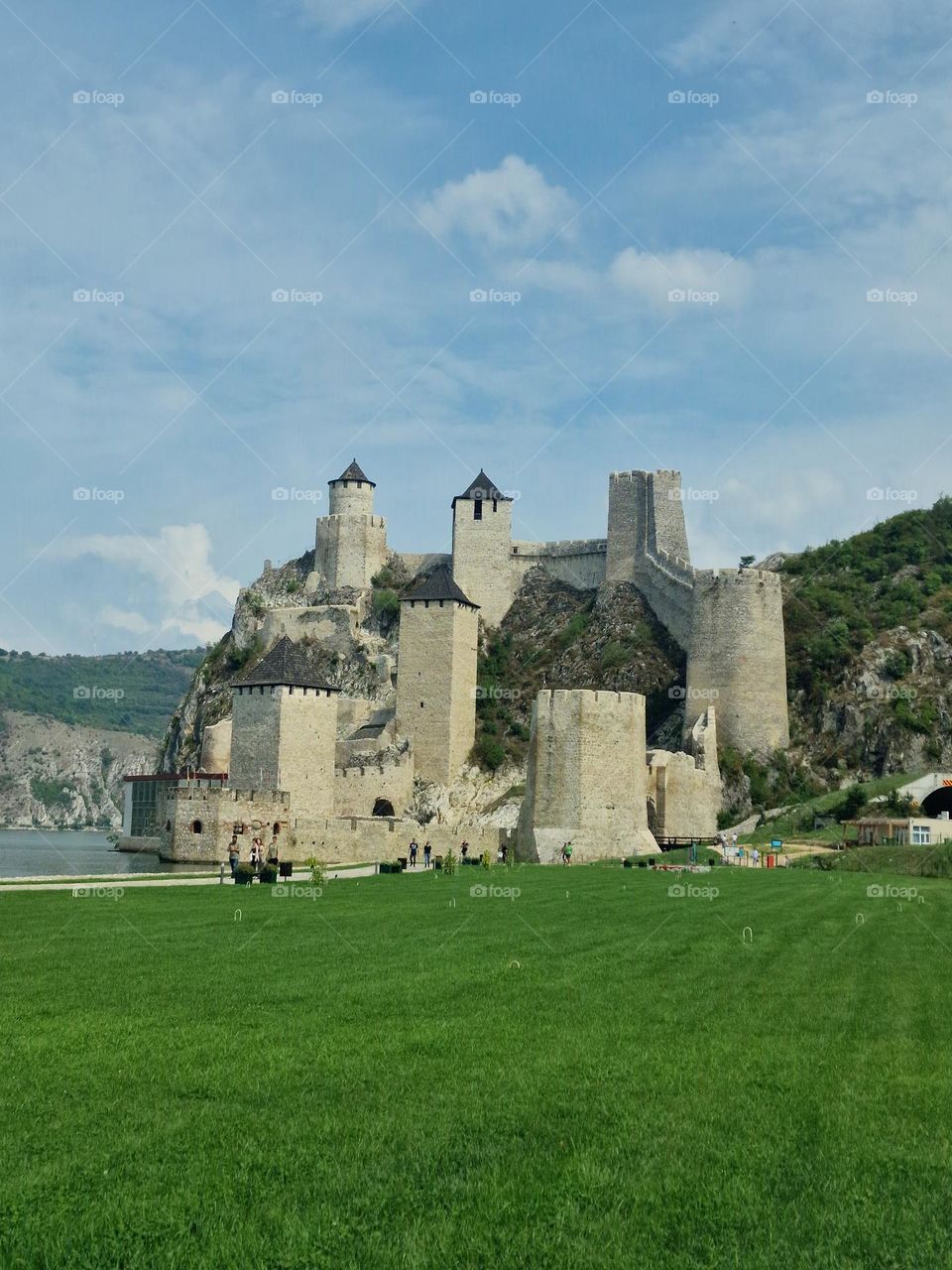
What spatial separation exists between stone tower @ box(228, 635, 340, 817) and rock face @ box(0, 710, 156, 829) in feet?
311

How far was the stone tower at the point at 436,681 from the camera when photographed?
5756 cm

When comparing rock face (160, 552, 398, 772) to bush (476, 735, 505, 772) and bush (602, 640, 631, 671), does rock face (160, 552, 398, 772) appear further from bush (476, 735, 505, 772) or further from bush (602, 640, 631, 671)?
bush (602, 640, 631, 671)

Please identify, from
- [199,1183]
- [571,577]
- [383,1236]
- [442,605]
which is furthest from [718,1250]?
[571,577]

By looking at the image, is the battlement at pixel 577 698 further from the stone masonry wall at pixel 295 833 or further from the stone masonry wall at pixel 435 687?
the stone masonry wall at pixel 435 687

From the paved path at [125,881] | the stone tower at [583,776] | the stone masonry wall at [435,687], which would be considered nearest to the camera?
the paved path at [125,881]

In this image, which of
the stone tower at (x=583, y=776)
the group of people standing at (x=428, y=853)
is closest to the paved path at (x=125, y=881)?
the group of people standing at (x=428, y=853)

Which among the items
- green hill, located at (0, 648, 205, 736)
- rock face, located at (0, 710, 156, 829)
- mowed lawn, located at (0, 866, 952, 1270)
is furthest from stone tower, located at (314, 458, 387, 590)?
green hill, located at (0, 648, 205, 736)

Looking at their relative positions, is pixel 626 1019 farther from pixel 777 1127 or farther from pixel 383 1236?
pixel 383 1236

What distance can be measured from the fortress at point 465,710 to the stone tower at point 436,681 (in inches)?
2.9

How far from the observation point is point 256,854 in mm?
34719

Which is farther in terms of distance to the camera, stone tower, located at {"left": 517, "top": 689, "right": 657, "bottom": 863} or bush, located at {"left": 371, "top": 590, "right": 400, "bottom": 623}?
bush, located at {"left": 371, "top": 590, "right": 400, "bottom": 623}

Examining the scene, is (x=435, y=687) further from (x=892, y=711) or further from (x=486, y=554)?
(x=892, y=711)

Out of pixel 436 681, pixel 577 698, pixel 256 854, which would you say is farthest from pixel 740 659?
pixel 256 854

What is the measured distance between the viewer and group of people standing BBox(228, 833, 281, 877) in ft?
102
